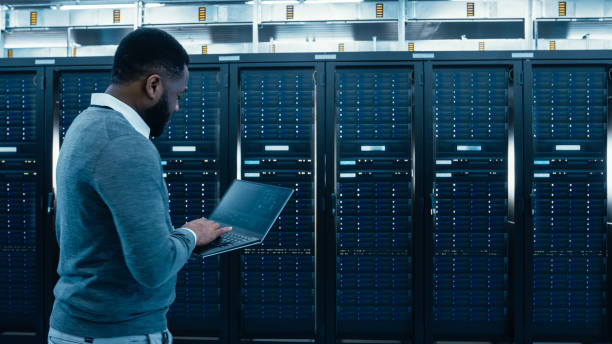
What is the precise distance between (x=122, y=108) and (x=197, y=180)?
7.15ft

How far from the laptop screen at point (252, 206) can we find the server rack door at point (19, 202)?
8.23ft

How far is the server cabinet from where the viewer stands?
3.06 metres

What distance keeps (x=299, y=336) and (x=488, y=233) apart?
1.59 meters

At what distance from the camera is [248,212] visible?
1.27 metres

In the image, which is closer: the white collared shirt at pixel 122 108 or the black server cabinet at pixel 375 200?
the white collared shirt at pixel 122 108

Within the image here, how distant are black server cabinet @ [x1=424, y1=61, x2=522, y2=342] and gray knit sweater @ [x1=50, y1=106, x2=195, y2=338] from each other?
7.98ft

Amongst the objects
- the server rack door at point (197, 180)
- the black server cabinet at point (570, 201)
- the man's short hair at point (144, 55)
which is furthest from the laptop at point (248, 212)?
the black server cabinet at point (570, 201)

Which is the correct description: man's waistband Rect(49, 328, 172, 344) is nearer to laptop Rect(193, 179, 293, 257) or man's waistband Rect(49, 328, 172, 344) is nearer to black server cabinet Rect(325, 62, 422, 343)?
laptop Rect(193, 179, 293, 257)

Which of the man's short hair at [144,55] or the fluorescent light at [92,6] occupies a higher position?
the fluorescent light at [92,6]

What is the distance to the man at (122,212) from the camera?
32.4 inches

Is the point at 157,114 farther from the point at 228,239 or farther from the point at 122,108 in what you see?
the point at 228,239

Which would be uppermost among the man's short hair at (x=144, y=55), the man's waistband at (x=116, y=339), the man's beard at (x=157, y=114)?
the man's short hair at (x=144, y=55)

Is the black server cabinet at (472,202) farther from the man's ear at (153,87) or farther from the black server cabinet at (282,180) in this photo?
the man's ear at (153,87)

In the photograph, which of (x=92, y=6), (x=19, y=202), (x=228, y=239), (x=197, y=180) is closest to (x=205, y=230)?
(x=228, y=239)
